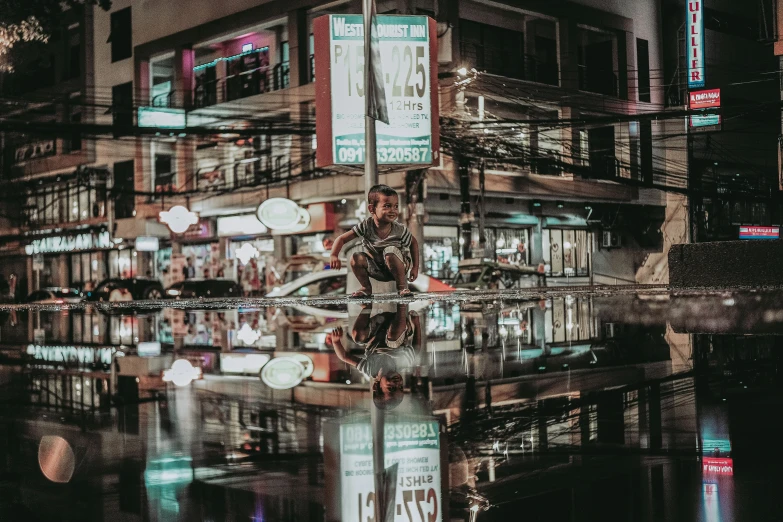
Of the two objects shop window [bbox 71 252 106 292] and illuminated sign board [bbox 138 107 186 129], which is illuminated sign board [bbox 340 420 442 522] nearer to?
illuminated sign board [bbox 138 107 186 129]

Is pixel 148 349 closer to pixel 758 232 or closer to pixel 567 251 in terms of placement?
pixel 567 251

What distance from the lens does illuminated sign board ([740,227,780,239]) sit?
42875mm

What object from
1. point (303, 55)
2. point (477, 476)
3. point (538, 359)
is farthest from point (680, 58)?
point (477, 476)

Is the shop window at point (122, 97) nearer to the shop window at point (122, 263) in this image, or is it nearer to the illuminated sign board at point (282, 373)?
the shop window at point (122, 263)

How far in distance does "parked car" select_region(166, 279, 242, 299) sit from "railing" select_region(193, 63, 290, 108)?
751 cm

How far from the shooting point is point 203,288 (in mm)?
35469

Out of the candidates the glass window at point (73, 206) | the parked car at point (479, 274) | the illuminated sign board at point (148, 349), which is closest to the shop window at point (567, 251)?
the parked car at point (479, 274)

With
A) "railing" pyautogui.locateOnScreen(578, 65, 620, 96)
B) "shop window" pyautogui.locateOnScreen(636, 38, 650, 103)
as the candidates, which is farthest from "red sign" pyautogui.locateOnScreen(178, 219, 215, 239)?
"shop window" pyautogui.locateOnScreen(636, 38, 650, 103)

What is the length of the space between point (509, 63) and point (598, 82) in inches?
147

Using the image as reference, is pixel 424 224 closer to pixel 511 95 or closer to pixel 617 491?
pixel 511 95

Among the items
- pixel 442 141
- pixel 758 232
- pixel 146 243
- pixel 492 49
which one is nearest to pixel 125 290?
pixel 146 243

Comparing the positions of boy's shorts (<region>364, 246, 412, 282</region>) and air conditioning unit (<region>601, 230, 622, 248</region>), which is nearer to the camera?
boy's shorts (<region>364, 246, 412, 282</region>)

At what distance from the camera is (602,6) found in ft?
118

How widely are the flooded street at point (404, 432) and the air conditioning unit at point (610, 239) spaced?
34.5 m
